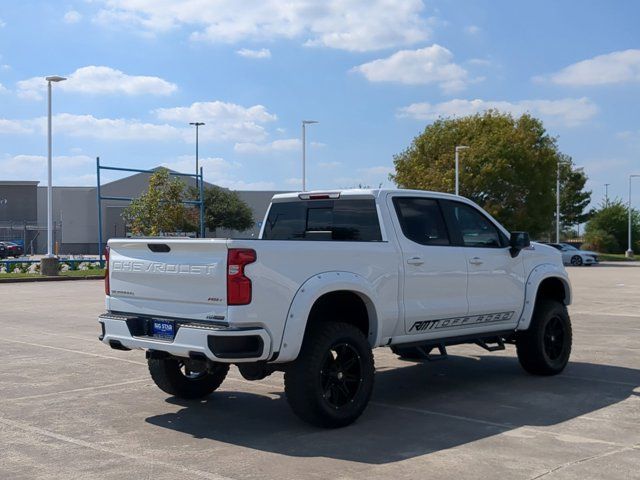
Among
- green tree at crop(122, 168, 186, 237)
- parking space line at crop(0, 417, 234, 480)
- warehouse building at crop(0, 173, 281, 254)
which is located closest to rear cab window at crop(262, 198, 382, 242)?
parking space line at crop(0, 417, 234, 480)

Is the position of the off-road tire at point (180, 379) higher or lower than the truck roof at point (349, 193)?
lower

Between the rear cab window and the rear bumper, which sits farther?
the rear cab window

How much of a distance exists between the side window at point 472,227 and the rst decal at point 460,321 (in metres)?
0.76

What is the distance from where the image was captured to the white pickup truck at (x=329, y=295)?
648 cm

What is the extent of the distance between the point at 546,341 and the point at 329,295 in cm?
357

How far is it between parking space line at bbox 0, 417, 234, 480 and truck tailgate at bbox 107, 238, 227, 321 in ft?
3.91

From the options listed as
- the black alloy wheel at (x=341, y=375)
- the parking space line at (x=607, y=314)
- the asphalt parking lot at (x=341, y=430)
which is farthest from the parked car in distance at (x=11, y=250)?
the black alloy wheel at (x=341, y=375)

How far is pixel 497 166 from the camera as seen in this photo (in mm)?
49594

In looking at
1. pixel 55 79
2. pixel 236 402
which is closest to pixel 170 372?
pixel 236 402

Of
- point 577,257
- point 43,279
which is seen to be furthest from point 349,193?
point 577,257

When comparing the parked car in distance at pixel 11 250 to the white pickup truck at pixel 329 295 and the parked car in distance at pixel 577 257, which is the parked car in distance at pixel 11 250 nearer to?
the parked car in distance at pixel 577 257

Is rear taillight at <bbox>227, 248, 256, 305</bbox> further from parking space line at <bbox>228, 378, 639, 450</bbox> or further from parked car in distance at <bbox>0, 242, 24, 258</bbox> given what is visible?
parked car in distance at <bbox>0, 242, 24, 258</bbox>

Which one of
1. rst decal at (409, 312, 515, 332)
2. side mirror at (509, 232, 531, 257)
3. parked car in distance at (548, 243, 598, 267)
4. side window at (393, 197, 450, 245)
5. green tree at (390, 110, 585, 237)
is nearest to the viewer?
rst decal at (409, 312, 515, 332)

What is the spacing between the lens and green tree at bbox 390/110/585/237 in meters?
50.1
